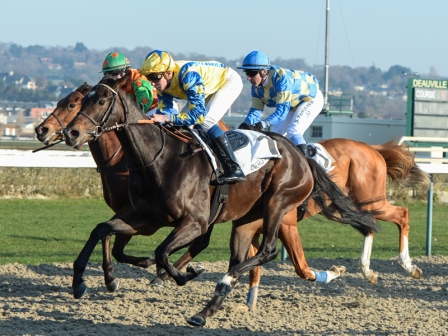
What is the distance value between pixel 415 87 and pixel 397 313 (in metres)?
16.9

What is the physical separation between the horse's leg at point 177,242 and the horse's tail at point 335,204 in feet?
4.21

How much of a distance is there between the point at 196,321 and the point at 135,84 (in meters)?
1.91

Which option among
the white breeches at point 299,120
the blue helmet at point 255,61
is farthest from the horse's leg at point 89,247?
the white breeches at point 299,120

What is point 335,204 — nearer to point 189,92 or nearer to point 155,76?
point 189,92

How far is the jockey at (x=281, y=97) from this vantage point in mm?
5938

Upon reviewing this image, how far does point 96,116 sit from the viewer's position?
177 inches

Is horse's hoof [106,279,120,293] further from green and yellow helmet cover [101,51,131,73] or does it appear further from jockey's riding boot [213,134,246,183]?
green and yellow helmet cover [101,51,131,73]

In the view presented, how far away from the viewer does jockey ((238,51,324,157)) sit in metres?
5.94

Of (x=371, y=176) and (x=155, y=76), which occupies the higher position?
(x=155, y=76)

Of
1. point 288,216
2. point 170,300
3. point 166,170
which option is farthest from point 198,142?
point 170,300

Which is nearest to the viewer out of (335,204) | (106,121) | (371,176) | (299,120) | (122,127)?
(106,121)

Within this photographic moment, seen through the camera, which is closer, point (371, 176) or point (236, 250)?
point (236, 250)

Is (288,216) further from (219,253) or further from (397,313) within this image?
(219,253)

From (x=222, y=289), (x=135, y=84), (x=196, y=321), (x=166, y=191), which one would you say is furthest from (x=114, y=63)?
(x=196, y=321)
